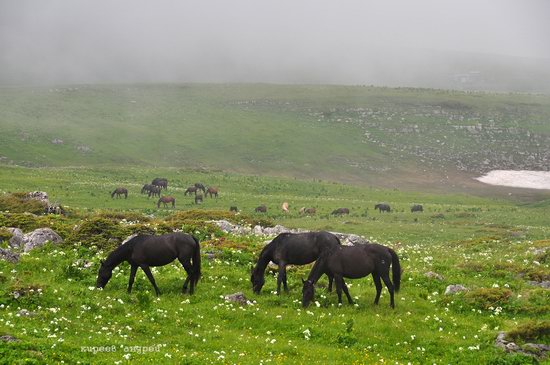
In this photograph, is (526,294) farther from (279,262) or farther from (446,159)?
(446,159)

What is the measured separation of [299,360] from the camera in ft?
50.8

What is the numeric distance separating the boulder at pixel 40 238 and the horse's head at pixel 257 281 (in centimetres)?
1096

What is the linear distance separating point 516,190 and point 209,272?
84.7 meters

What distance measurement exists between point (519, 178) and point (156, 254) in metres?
98.3

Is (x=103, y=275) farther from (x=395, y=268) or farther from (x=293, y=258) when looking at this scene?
(x=395, y=268)

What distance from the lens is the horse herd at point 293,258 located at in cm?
2064

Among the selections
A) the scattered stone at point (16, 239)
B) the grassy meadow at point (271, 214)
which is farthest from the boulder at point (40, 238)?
the grassy meadow at point (271, 214)

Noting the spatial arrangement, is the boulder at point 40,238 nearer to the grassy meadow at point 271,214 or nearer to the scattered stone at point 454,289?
the grassy meadow at point 271,214

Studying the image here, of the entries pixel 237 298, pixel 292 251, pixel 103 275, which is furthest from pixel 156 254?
pixel 292 251

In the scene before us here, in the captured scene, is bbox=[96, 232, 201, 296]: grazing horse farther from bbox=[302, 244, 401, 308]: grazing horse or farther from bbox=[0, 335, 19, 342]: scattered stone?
bbox=[0, 335, 19, 342]: scattered stone

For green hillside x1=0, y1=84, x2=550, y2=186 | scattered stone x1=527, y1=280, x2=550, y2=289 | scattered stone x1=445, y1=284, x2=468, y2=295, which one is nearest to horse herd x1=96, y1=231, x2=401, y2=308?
scattered stone x1=445, y1=284, x2=468, y2=295

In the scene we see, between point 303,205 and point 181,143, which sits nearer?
point 303,205

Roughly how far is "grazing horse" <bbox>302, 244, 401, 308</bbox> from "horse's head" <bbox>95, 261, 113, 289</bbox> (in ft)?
24.1

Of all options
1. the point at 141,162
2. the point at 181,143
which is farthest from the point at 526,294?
the point at 181,143
